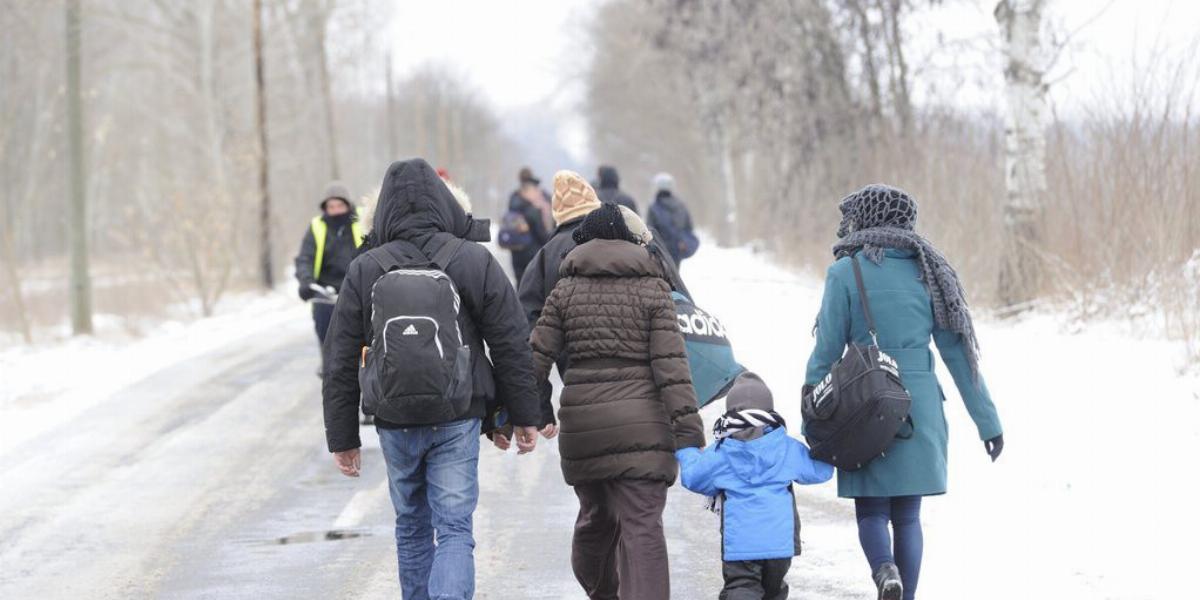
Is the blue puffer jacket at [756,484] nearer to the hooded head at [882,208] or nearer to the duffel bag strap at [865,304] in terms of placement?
the duffel bag strap at [865,304]

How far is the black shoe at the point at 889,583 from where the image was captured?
520cm

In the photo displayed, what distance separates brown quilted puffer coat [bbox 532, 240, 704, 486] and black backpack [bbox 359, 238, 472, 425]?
0.50m

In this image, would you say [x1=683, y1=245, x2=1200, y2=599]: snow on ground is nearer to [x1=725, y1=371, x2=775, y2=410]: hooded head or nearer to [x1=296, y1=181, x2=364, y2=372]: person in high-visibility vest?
[x1=725, y1=371, x2=775, y2=410]: hooded head

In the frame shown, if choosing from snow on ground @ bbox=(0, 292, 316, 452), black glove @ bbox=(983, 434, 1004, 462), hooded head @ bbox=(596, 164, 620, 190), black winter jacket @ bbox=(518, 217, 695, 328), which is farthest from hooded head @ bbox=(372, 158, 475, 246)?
hooded head @ bbox=(596, 164, 620, 190)

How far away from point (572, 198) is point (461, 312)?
5.45 ft

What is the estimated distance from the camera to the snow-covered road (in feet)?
20.9

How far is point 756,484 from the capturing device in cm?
520

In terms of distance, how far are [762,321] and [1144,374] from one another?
25.7 feet

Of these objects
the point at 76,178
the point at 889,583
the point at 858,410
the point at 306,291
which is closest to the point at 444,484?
the point at 858,410

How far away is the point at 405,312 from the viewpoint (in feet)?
16.2

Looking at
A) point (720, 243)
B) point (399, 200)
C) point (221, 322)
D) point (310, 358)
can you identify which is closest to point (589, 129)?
point (720, 243)

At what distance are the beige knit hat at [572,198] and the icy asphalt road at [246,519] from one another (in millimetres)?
1607

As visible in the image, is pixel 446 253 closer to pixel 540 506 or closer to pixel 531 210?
pixel 540 506

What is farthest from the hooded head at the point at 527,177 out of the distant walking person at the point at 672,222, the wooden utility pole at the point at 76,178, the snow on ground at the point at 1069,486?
the wooden utility pole at the point at 76,178
